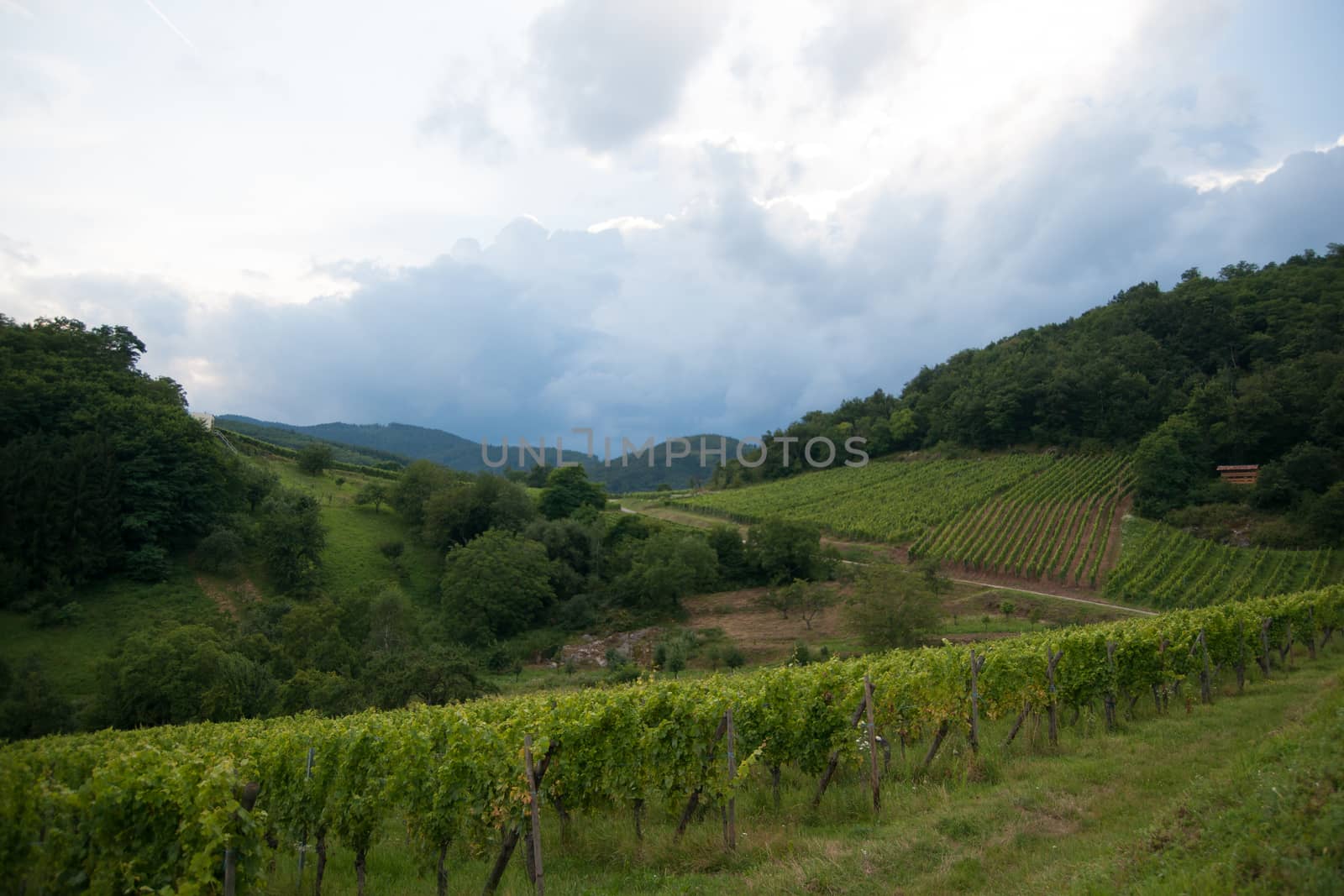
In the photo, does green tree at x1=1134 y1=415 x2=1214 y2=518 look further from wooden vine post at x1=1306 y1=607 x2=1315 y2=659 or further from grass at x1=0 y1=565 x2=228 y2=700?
grass at x1=0 y1=565 x2=228 y2=700

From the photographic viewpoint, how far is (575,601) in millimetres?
45781

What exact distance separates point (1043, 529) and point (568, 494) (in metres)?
38.3

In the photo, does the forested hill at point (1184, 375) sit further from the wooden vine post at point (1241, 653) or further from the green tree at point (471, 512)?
the green tree at point (471, 512)

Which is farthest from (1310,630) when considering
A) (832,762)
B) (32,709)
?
(32,709)

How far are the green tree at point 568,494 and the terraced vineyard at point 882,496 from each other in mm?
13361

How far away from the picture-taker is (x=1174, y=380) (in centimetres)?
7012

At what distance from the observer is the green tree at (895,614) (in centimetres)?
2927

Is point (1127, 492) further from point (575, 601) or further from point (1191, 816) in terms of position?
point (1191, 816)

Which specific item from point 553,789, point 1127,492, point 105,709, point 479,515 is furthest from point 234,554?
point 1127,492

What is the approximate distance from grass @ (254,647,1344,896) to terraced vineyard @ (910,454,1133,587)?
31864mm

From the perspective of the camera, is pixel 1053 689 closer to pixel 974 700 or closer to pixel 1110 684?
pixel 1110 684

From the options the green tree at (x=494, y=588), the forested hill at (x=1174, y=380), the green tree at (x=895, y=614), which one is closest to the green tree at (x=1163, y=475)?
the forested hill at (x=1174, y=380)

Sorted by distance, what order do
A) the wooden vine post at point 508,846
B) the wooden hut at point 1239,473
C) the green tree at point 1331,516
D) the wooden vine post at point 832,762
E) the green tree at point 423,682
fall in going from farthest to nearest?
1. the wooden hut at point 1239,473
2. the green tree at point 1331,516
3. the green tree at point 423,682
4. the wooden vine post at point 832,762
5. the wooden vine post at point 508,846

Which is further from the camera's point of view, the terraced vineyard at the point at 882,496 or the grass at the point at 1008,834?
the terraced vineyard at the point at 882,496
